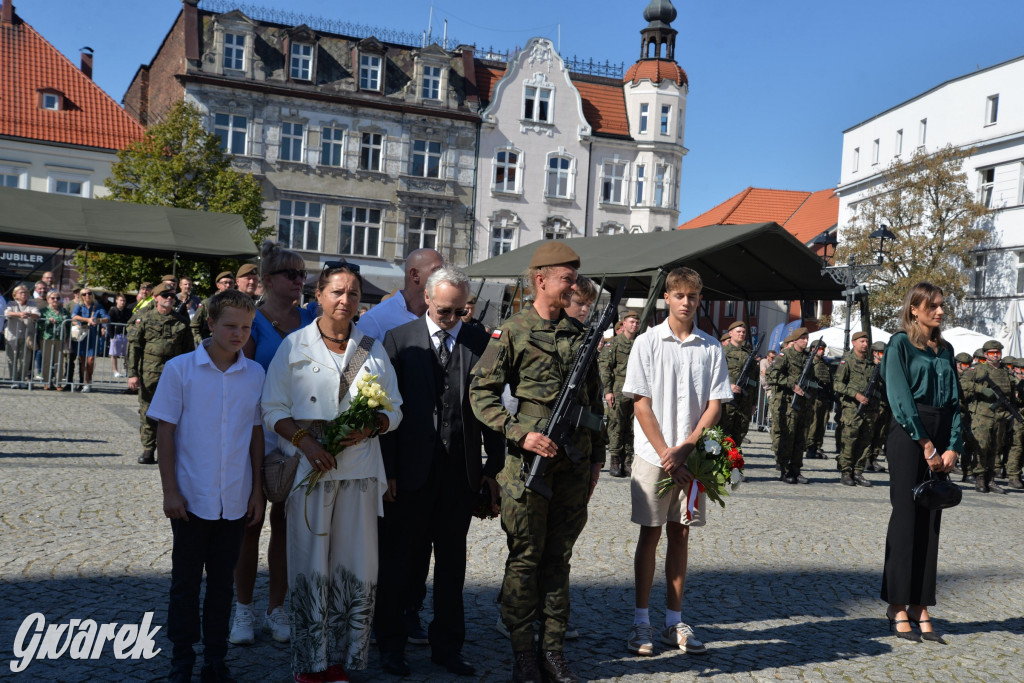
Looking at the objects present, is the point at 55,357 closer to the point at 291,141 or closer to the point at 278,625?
the point at 278,625

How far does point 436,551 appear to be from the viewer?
15.7 ft

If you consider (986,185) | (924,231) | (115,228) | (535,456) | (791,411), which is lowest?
(791,411)

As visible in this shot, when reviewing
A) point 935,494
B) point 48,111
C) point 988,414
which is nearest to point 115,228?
point 988,414

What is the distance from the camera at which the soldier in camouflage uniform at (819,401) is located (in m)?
14.8

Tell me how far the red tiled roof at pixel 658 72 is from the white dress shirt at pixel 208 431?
45772 mm

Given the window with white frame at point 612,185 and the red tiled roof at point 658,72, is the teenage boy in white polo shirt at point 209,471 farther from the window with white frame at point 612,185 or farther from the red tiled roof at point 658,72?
the red tiled roof at point 658,72

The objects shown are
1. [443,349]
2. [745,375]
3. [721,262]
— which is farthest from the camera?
[721,262]

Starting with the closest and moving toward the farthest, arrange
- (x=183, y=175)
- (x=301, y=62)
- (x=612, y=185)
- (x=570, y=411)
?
1. (x=570, y=411)
2. (x=183, y=175)
3. (x=301, y=62)
4. (x=612, y=185)

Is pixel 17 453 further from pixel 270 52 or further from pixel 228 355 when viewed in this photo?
pixel 270 52

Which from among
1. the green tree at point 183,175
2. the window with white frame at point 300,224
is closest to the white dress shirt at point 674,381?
the green tree at point 183,175

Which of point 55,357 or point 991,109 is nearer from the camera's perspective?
point 55,357

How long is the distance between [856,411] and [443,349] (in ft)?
34.6

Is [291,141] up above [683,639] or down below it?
above

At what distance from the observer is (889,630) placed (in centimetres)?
585
